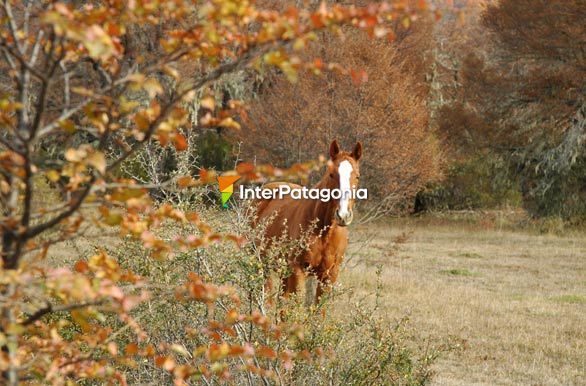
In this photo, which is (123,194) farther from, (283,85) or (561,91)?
(561,91)

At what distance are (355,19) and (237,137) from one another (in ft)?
73.4

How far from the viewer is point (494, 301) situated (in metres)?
11.9

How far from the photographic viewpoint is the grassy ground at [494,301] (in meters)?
8.30

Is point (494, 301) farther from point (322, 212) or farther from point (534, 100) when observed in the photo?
point (534, 100)

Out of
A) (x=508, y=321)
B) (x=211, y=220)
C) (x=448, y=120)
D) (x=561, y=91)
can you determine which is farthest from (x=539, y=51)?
(x=211, y=220)

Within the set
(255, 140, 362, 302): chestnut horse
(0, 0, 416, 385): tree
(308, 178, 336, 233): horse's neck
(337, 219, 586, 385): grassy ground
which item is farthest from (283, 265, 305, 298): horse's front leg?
(0, 0, 416, 385): tree

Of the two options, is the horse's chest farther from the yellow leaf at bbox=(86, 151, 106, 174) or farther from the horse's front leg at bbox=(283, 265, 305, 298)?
the yellow leaf at bbox=(86, 151, 106, 174)

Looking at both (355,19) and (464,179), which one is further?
(464,179)

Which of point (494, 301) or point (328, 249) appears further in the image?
point (494, 301)

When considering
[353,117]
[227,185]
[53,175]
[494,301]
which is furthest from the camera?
[353,117]

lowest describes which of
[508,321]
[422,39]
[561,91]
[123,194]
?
[508,321]

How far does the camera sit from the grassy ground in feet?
27.2

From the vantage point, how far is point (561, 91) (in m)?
23.9

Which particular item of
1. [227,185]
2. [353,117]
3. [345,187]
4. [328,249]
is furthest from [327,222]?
[353,117]
